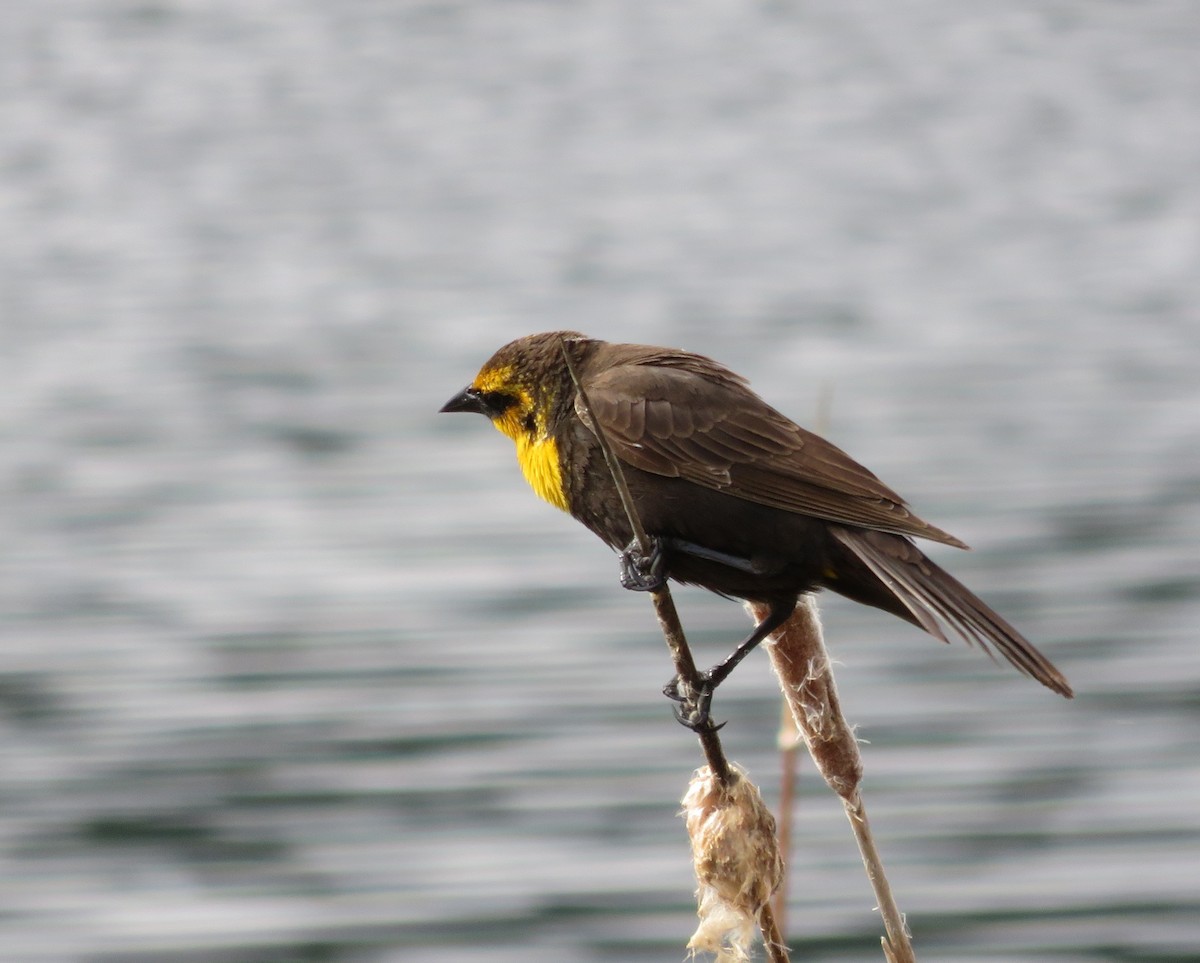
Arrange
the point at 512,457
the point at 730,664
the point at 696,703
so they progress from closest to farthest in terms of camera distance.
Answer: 1. the point at 696,703
2. the point at 730,664
3. the point at 512,457

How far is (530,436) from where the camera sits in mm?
3793

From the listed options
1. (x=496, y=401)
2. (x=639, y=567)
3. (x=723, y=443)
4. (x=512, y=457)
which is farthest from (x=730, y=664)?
(x=512, y=457)

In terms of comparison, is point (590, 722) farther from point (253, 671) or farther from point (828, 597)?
point (253, 671)

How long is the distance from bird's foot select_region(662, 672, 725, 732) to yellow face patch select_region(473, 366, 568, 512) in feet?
1.63

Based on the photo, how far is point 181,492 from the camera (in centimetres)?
1195

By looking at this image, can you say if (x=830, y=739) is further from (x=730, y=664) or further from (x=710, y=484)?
(x=710, y=484)

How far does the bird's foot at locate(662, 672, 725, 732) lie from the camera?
7.91 feet

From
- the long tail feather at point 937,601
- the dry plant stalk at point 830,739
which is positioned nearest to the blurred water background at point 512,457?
the long tail feather at point 937,601

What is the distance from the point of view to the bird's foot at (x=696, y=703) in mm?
2410

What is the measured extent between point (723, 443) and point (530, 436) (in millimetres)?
445

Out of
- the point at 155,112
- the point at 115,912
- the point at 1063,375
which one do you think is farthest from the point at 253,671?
the point at 155,112

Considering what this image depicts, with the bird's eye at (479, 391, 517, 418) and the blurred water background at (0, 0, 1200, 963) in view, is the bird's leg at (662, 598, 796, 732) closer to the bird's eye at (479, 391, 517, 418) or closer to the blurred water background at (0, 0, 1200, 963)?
the bird's eye at (479, 391, 517, 418)

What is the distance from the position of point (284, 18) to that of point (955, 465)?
614 inches

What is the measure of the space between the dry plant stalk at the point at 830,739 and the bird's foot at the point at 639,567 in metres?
0.30
